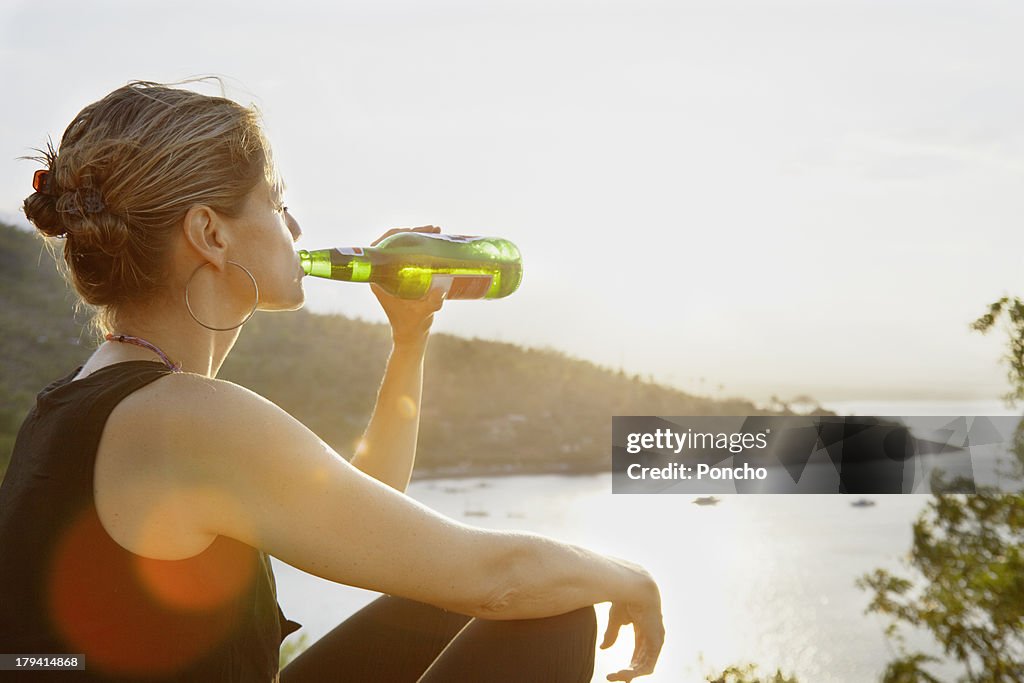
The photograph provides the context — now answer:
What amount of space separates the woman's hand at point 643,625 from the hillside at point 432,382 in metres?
11.1

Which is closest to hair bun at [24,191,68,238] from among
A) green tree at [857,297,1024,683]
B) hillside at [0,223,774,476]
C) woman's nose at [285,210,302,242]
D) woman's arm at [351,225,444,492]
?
woman's nose at [285,210,302,242]

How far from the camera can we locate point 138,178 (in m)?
1.00

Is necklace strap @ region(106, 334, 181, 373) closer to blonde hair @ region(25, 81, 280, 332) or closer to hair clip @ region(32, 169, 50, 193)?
blonde hair @ region(25, 81, 280, 332)

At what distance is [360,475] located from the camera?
3.03 feet

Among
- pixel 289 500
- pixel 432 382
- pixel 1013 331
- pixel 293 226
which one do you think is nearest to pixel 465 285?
pixel 293 226

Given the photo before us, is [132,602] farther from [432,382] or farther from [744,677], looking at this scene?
[432,382]

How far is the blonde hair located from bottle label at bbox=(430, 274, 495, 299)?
0.83 meters

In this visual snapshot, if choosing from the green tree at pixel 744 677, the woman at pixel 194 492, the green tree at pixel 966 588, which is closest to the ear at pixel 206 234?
the woman at pixel 194 492

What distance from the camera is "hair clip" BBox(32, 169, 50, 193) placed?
3.57 ft

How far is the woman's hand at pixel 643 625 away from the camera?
4.00ft

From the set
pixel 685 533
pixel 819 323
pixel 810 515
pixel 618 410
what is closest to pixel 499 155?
pixel 819 323

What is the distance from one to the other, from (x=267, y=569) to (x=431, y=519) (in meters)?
0.19

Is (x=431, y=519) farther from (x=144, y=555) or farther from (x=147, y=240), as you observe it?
(x=147, y=240)

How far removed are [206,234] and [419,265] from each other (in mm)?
802
